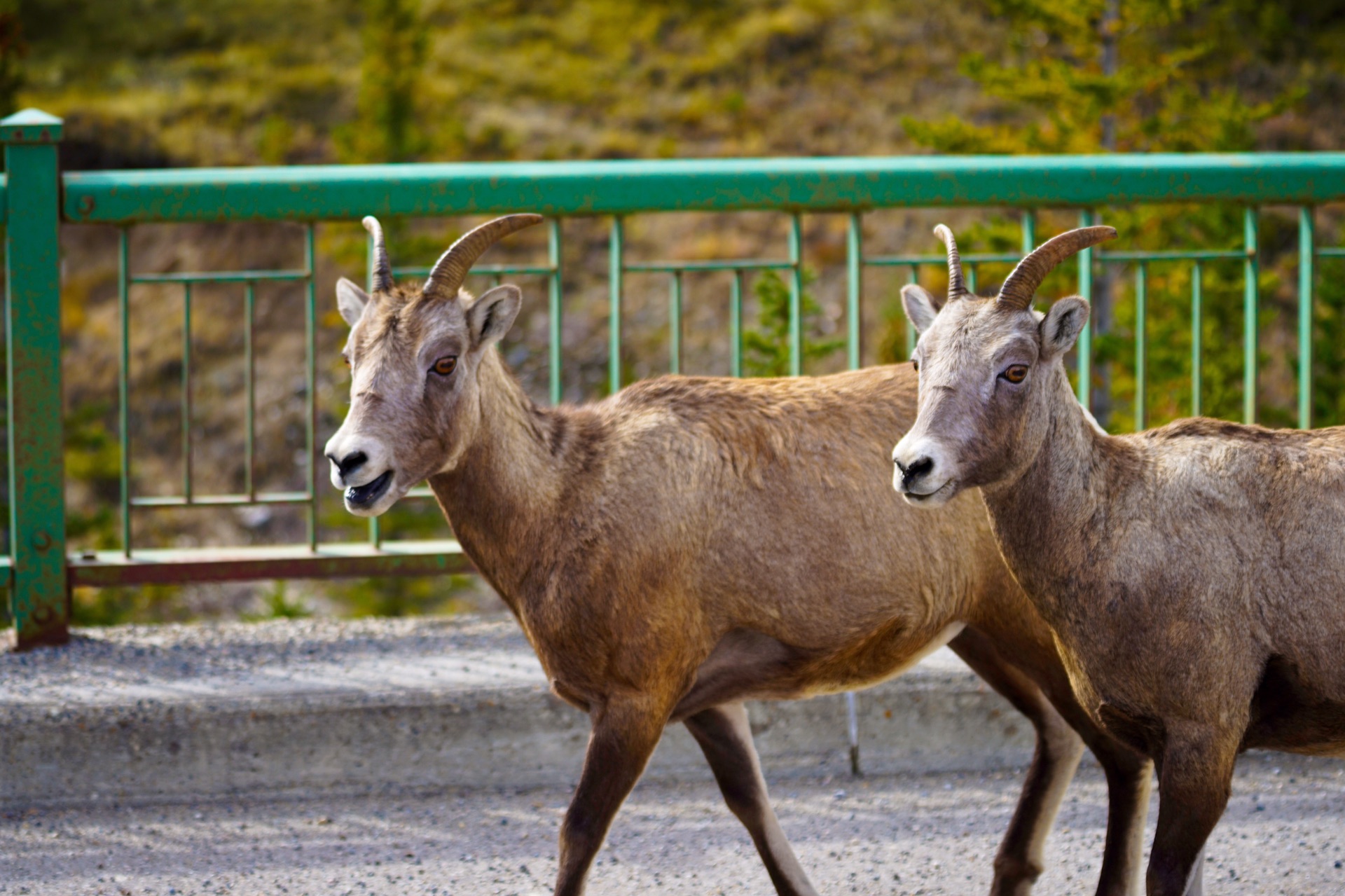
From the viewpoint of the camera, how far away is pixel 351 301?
4.41 metres

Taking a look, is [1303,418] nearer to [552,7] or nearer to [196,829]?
[196,829]

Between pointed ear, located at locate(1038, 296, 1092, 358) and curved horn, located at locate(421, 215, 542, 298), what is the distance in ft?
4.72

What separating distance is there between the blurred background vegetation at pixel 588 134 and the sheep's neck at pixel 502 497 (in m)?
9.12

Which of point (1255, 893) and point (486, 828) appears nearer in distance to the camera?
point (1255, 893)

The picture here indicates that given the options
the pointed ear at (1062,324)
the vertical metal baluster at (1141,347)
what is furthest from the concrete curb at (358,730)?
the pointed ear at (1062,324)

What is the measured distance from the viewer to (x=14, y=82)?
18.2 meters

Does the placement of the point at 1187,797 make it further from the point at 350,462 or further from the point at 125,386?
the point at 125,386

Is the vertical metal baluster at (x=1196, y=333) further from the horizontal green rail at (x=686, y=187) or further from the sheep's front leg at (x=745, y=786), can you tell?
the sheep's front leg at (x=745, y=786)

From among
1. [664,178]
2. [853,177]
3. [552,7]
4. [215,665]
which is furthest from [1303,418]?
[552,7]

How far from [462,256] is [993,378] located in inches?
59.3

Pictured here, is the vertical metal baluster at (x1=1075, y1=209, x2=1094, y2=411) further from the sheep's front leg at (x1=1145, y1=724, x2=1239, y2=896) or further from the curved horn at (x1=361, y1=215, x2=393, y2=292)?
the curved horn at (x1=361, y1=215, x2=393, y2=292)

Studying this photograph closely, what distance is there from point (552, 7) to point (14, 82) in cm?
1910

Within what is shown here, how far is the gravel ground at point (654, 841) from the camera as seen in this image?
4.87 meters

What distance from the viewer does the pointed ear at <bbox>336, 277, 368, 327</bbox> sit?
4.40 metres
